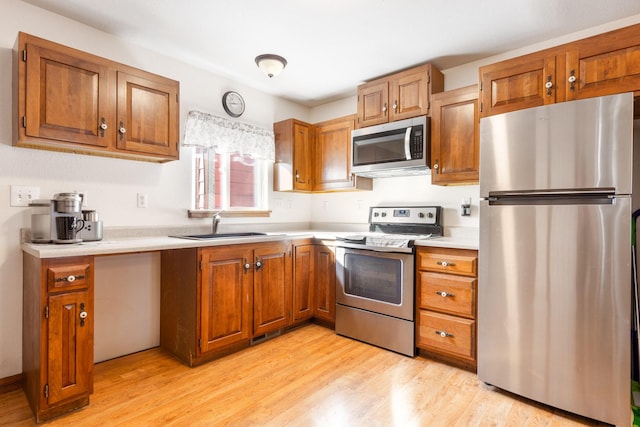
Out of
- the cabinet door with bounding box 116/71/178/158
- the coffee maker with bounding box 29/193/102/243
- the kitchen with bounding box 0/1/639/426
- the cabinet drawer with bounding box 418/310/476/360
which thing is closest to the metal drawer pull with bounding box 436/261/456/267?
the cabinet drawer with bounding box 418/310/476/360

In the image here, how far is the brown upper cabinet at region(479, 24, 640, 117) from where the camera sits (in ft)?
6.12

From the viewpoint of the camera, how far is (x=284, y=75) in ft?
10.2

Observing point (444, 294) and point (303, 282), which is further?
point (303, 282)

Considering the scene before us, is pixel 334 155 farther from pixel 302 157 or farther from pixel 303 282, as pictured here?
pixel 303 282

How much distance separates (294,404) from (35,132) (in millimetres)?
2158

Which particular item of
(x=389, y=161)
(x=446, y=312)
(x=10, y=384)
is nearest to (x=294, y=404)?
(x=446, y=312)

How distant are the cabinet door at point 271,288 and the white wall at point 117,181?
0.68 metres

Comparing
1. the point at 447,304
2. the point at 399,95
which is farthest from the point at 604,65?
the point at 447,304

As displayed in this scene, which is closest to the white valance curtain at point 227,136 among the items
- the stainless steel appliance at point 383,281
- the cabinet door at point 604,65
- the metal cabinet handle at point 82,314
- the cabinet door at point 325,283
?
the cabinet door at point 325,283

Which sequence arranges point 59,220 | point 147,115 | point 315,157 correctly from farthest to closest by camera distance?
point 315,157, point 147,115, point 59,220

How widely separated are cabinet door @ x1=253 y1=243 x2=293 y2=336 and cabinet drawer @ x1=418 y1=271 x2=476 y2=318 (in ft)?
3.76

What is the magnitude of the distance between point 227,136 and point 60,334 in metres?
1.97

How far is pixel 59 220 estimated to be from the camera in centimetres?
193

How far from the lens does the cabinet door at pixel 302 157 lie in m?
3.49
